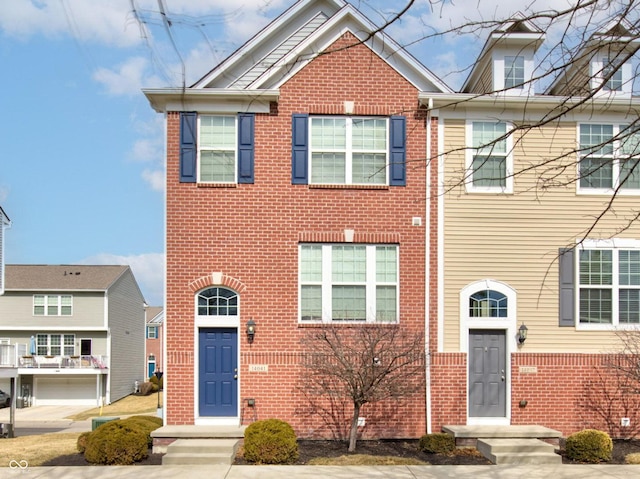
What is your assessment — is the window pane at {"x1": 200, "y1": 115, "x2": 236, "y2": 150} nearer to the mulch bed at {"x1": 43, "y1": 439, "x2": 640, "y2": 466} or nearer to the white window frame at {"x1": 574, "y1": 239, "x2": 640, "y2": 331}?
the mulch bed at {"x1": 43, "y1": 439, "x2": 640, "y2": 466}

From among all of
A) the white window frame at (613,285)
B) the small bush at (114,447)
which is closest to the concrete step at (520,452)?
the white window frame at (613,285)

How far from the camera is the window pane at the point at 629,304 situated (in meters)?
13.4

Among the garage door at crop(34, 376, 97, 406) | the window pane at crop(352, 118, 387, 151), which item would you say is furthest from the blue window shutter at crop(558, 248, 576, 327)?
the garage door at crop(34, 376, 97, 406)

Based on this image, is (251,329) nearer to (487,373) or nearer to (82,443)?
(82,443)

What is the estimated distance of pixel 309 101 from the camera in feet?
43.7

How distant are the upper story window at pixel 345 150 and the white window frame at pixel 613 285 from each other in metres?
4.18

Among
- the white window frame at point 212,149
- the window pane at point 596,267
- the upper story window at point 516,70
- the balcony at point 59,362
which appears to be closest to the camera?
the white window frame at point 212,149

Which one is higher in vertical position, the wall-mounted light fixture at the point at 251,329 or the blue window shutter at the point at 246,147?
the blue window shutter at the point at 246,147

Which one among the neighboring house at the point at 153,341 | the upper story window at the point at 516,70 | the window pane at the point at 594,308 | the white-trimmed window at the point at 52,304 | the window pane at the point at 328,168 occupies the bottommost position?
the neighboring house at the point at 153,341

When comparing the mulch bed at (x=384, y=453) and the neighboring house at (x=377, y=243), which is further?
the neighboring house at (x=377, y=243)

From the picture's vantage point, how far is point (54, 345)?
38031 mm

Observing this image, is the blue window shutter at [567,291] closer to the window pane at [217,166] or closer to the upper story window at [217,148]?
the upper story window at [217,148]

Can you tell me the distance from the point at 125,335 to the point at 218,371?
103 ft

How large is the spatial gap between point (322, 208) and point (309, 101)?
7.49ft
